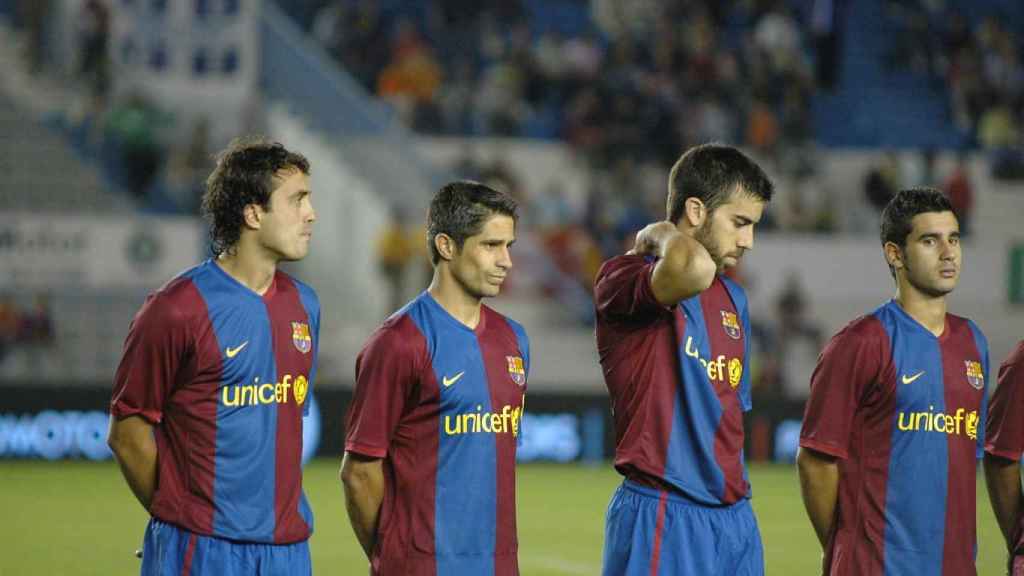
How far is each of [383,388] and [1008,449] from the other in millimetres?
2343

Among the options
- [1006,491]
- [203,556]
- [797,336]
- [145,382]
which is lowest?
[203,556]

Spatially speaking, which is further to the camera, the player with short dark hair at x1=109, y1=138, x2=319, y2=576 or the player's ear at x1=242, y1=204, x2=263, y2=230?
the player's ear at x1=242, y1=204, x2=263, y2=230

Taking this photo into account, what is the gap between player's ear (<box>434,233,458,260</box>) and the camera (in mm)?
5730

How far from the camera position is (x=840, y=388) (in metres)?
5.82

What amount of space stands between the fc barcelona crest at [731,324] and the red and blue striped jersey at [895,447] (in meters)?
0.33

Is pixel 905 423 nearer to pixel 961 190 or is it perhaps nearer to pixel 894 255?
pixel 894 255

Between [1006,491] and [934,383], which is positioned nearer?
[934,383]

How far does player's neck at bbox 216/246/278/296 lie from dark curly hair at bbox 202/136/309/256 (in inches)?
1.8

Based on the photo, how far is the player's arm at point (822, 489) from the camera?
5828 mm

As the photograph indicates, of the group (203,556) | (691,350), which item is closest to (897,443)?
(691,350)

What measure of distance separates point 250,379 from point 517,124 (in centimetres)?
1842

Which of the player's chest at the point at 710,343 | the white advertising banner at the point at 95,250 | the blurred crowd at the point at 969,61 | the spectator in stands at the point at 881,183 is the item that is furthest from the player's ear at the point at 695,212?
the blurred crowd at the point at 969,61

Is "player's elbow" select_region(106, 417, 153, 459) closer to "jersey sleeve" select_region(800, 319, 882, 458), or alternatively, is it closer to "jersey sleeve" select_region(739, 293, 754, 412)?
"jersey sleeve" select_region(739, 293, 754, 412)

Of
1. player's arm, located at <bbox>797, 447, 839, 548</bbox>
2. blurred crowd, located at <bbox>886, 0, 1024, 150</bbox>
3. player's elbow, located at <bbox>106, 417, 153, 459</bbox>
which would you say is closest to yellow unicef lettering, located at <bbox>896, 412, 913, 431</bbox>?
player's arm, located at <bbox>797, 447, 839, 548</bbox>
